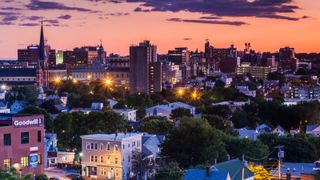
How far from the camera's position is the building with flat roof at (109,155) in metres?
54.1

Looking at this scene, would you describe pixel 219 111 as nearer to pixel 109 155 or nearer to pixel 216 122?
pixel 216 122

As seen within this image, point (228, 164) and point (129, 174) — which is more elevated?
point (228, 164)

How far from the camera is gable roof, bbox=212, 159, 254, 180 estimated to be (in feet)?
137

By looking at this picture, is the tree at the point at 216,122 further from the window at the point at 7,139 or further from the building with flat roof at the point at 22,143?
the window at the point at 7,139

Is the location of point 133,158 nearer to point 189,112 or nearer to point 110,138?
point 110,138

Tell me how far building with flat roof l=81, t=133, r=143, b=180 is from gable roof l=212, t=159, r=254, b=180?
13256mm

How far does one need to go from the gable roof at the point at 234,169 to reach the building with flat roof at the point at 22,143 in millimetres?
14838

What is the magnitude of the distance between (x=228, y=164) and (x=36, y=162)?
15443mm

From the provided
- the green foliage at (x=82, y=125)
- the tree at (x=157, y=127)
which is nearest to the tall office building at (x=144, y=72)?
the green foliage at (x=82, y=125)

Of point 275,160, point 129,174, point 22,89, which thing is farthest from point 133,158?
point 22,89

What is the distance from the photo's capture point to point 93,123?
69.1m

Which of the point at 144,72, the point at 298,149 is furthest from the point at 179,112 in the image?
the point at 144,72

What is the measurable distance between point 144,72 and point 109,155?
358 ft

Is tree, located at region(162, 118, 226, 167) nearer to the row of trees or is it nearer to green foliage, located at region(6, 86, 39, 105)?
the row of trees
